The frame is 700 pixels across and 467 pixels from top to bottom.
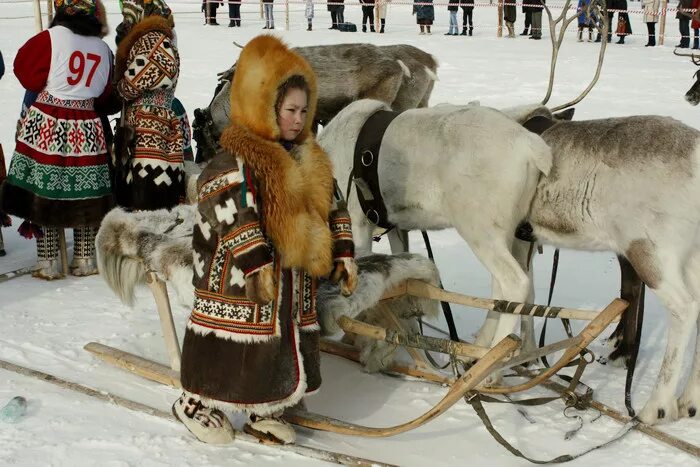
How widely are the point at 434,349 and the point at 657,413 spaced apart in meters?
1.09

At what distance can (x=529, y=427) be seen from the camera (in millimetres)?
3926

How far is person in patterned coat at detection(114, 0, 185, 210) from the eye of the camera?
5328mm

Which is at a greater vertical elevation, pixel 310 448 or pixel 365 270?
pixel 365 270

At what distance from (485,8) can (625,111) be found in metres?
16.6

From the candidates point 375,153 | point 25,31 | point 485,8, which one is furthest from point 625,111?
point 485,8

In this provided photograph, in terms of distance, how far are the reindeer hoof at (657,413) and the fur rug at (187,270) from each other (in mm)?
1076

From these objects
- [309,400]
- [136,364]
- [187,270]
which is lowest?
[309,400]

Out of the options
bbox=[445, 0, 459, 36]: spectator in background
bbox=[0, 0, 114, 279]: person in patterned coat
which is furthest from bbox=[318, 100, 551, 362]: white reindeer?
bbox=[445, 0, 459, 36]: spectator in background

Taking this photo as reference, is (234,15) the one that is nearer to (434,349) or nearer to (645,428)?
(434,349)

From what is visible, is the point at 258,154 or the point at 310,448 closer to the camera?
A: the point at 258,154

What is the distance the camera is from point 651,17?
1914cm

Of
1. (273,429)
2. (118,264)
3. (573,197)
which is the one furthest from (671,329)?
(118,264)

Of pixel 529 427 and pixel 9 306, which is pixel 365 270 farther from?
pixel 9 306

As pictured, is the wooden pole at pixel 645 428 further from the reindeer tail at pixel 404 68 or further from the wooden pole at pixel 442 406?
the reindeer tail at pixel 404 68
